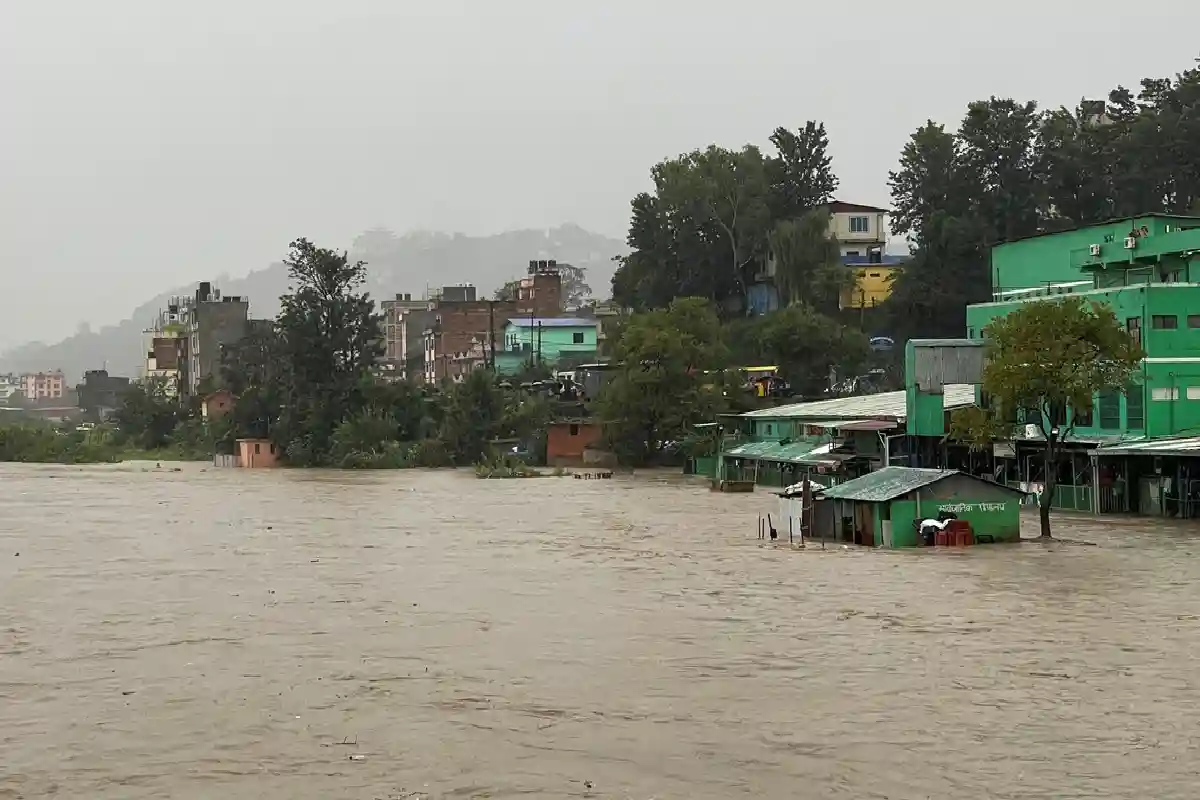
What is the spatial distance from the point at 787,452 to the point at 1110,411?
12.3 m

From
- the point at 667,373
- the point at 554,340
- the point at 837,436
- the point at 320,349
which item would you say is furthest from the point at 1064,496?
the point at 554,340

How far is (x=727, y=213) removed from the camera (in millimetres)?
65250

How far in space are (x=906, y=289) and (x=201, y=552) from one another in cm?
3556

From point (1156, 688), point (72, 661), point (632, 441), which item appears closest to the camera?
point (1156, 688)

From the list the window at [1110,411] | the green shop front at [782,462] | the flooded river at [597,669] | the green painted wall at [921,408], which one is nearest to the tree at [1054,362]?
the flooded river at [597,669]

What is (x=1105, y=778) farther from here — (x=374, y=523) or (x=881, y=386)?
(x=881, y=386)

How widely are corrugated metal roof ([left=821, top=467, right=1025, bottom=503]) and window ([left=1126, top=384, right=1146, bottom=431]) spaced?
20.7 ft

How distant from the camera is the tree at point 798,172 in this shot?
6538cm

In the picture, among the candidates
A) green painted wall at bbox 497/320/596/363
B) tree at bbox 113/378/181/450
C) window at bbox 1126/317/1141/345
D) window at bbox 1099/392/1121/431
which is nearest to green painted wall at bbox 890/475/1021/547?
window at bbox 1099/392/1121/431

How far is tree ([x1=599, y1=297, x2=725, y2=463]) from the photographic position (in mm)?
50625

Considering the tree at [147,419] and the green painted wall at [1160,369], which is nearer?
the green painted wall at [1160,369]

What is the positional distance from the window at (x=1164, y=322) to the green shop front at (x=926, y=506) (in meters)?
7.94

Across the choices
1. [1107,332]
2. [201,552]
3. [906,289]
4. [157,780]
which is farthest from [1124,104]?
[157,780]

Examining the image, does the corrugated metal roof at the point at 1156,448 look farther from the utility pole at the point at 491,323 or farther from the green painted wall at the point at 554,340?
the utility pole at the point at 491,323
